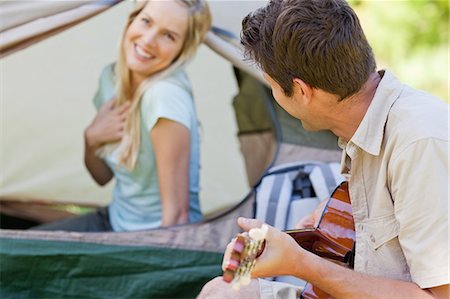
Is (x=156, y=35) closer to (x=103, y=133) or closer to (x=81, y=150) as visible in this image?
(x=103, y=133)

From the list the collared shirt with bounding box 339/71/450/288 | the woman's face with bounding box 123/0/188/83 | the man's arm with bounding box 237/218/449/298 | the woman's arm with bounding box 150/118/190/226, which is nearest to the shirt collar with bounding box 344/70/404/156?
the collared shirt with bounding box 339/71/450/288

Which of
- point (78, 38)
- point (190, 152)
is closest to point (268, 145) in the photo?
point (190, 152)

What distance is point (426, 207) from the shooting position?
1.31m

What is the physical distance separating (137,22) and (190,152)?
38 cm

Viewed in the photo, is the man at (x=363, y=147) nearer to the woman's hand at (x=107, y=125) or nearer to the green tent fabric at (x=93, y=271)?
the green tent fabric at (x=93, y=271)

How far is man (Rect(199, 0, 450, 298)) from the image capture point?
1.32 meters

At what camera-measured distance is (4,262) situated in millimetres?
2037

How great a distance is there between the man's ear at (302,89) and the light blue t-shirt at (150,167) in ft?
2.41

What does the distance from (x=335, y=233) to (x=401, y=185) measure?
310mm

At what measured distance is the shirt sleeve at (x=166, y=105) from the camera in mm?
2137

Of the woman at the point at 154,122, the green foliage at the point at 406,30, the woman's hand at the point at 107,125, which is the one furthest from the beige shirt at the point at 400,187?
the green foliage at the point at 406,30

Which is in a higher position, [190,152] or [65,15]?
[65,15]

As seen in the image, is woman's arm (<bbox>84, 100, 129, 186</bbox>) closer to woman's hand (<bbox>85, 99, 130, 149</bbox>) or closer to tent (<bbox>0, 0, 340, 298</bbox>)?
woman's hand (<bbox>85, 99, 130, 149</bbox>)

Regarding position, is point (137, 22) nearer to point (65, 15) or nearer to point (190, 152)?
point (65, 15)
